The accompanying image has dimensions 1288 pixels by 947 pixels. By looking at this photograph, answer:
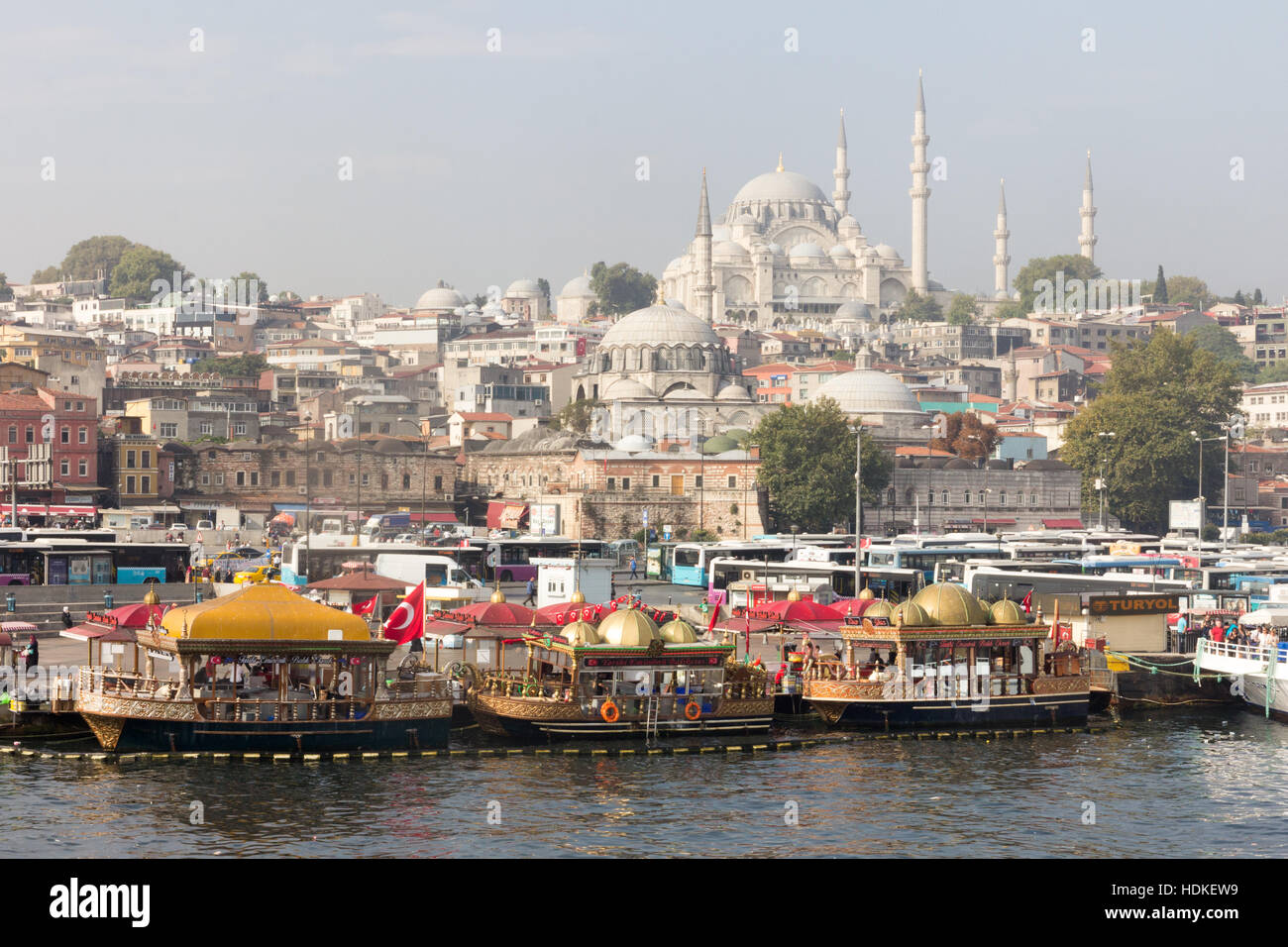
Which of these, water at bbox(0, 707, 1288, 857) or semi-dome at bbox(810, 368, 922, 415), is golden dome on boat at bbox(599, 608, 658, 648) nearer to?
water at bbox(0, 707, 1288, 857)

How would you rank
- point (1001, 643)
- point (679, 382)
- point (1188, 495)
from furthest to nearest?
point (679, 382) → point (1188, 495) → point (1001, 643)

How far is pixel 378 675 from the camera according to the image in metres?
22.7

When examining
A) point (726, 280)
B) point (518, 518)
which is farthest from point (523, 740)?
point (726, 280)

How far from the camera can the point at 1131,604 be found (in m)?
29.9

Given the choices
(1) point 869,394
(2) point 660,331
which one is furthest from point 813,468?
(2) point 660,331

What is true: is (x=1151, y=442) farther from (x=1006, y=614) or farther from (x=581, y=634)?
(x=581, y=634)

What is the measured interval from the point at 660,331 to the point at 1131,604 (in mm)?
55963

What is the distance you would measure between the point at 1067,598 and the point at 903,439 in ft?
166

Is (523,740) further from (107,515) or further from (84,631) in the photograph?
(107,515)

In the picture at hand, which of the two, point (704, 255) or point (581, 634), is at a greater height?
point (704, 255)

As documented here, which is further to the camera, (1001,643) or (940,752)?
(1001,643)

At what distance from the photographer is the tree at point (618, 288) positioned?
438 ft
